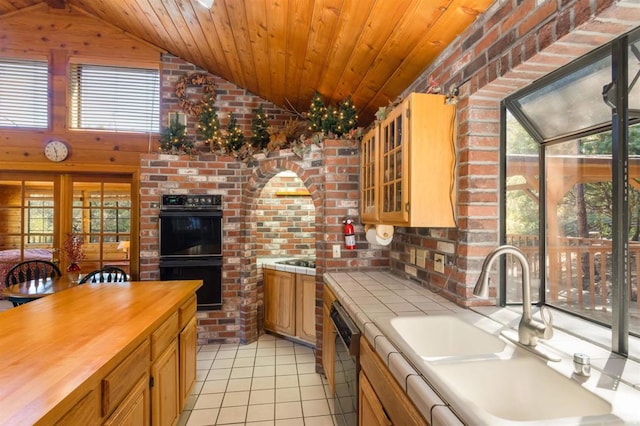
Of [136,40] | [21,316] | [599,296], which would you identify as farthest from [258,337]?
[136,40]

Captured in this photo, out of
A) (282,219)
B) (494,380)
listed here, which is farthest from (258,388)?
(282,219)

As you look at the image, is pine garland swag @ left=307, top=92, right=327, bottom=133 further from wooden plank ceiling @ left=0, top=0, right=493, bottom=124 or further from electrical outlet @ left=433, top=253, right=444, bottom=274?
electrical outlet @ left=433, top=253, right=444, bottom=274

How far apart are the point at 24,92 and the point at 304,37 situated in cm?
381

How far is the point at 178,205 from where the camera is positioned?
3.43m

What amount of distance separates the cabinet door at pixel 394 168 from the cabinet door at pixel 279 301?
5.60 feet

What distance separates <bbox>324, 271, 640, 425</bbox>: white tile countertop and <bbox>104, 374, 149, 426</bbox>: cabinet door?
3.38ft

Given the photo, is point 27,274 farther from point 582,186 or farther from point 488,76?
point 582,186

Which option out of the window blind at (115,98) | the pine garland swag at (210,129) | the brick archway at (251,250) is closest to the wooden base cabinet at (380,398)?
the brick archway at (251,250)

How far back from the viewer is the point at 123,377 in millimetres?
1277

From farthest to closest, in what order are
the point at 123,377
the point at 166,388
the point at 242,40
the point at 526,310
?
the point at 242,40
the point at 166,388
the point at 123,377
the point at 526,310

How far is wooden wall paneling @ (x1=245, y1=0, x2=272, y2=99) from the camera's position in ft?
7.48

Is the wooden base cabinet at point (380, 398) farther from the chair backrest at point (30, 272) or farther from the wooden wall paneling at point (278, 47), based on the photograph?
the chair backrest at point (30, 272)

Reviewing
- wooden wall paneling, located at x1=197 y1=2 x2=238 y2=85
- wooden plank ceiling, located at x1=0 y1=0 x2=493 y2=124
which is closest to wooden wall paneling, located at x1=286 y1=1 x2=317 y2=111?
wooden plank ceiling, located at x1=0 y1=0 x2=493 y2=124

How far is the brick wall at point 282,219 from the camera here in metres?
4.22
